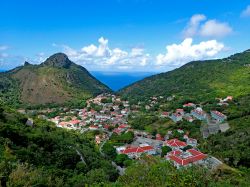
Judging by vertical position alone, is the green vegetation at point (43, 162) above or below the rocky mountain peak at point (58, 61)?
below

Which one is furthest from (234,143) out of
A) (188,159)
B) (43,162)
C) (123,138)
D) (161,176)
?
(161,176)

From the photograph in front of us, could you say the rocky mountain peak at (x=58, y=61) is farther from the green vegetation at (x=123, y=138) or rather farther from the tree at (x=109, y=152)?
the tree at (x=109, y=152)

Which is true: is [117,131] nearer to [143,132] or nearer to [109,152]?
[143,132]

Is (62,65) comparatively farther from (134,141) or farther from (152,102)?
(134,141)

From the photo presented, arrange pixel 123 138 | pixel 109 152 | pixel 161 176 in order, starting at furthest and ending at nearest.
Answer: pixel 123 138 < pixel 109 152 < pixel 161 176

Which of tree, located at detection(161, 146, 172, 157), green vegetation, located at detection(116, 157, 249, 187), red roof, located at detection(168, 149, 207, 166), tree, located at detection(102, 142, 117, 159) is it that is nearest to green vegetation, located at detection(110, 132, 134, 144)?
tree, located at detection(102, 142, 117, 159)

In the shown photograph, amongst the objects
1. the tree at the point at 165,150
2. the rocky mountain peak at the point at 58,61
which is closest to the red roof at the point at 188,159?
the tree at the point at 165,150

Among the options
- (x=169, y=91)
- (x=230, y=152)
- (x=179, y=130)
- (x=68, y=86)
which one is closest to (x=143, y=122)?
(x=179, y=130)
